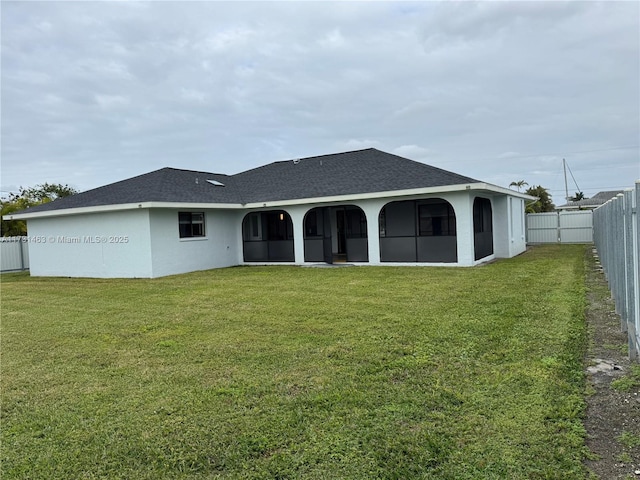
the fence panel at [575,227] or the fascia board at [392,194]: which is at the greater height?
the fascia board at [392,194]

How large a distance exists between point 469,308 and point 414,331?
6.35ft

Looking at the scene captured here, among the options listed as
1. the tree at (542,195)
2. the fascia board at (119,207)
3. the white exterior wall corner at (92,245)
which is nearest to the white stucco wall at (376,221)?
the fascia board at (119,207)

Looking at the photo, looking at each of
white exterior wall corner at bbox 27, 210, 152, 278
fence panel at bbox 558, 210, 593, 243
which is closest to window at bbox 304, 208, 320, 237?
white exterior wall corner at bbox 27, 210, 152, 278

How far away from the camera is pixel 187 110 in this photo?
2205cm

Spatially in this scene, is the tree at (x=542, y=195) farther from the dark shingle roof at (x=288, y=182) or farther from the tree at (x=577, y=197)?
the dark shingle roof at (x=288, y=182)

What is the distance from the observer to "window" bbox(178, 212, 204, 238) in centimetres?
1658

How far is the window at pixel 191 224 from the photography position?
1658 centimetres

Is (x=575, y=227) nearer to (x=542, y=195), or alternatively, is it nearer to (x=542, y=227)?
(x=542, y=227)

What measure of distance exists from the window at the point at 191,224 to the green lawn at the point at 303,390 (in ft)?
27.0

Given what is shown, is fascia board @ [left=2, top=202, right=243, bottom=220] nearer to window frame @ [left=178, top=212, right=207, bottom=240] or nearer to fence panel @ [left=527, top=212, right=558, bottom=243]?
window frame @ [left=178, top=212, right=207, bottom=240]

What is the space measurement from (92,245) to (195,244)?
3.68 meters

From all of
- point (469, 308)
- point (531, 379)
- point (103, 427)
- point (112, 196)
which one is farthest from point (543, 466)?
point (112, 196)

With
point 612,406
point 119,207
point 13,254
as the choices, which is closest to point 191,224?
point 119,207

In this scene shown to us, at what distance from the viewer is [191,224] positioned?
1705cm
